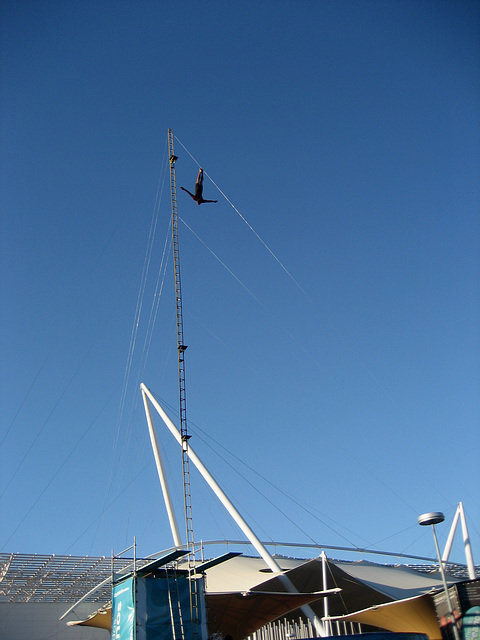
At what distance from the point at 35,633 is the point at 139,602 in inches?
1475

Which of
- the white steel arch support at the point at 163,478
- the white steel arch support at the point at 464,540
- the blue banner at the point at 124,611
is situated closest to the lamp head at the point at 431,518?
the blue banner at the point at 124,611

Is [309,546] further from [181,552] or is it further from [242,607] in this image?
[181,552]

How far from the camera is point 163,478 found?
44406 mm

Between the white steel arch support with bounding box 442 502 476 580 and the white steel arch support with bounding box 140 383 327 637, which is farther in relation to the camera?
the white steel arch support with bounding box 442 502 476 580

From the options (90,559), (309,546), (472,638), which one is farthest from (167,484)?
(472,638)

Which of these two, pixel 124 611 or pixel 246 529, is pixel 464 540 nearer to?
pixel 246 529

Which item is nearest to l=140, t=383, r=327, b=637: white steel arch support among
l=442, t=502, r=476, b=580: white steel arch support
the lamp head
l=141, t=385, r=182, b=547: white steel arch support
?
l=141, t=385, r=182, b=547: white steel arch support

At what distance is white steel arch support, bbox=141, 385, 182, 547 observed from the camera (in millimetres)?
40875

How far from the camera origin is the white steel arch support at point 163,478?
4088cm

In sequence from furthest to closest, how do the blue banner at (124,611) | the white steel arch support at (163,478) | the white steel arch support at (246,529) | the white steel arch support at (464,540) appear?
the white steel arch support at (464,540) < the white steel arch support at (163,478) < the white steel arch support at (246,529) < the blue banner at (124,611)

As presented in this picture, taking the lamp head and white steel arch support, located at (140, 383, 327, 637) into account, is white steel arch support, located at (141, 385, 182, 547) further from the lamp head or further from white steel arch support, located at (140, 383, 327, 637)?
the lamp head

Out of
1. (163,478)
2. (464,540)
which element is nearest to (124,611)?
(163,478)

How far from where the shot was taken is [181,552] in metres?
22.5

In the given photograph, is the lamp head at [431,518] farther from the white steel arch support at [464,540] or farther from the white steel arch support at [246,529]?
the white steel arch support at [464,540]
